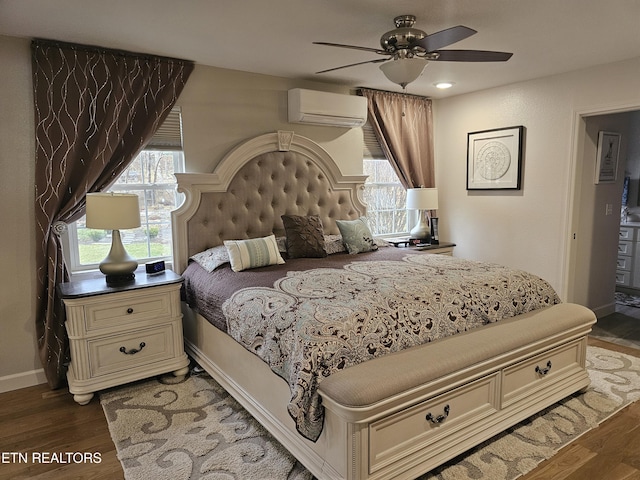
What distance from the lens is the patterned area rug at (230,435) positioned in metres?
2.15

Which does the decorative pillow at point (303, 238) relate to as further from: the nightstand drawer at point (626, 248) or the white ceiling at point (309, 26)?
the nightstand drawer at point (626, 248)

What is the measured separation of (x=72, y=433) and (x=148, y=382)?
2.17 feet

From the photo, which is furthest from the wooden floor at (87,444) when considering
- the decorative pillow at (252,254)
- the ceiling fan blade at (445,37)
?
the ceiling fan blade at (445,37)

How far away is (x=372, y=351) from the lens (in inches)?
80.6

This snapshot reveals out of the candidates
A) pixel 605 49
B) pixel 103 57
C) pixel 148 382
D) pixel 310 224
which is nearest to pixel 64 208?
pixel 103 57

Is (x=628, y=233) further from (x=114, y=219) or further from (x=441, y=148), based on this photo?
(x=114, y=219)

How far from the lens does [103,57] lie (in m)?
3.17

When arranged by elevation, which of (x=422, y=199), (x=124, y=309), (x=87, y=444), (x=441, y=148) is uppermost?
(x=441, y=148)

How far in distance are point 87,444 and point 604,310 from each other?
490cm

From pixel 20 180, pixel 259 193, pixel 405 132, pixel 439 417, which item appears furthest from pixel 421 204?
pixel 20 180

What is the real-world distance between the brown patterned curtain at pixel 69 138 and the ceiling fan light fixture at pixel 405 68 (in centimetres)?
191

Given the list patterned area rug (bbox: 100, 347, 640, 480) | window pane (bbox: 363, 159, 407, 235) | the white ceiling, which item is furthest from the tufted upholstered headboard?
patterned area rug (bbox: 100, 347, 640, 480)

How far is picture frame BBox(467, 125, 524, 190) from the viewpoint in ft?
14.4

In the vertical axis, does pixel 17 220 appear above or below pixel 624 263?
above
